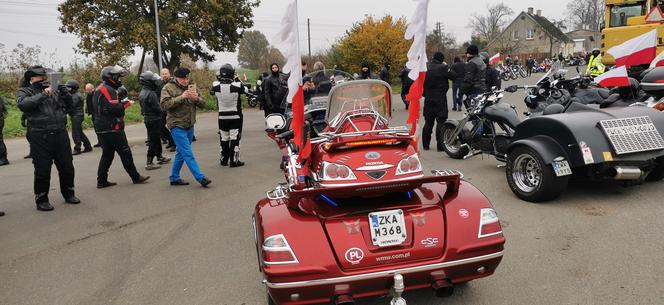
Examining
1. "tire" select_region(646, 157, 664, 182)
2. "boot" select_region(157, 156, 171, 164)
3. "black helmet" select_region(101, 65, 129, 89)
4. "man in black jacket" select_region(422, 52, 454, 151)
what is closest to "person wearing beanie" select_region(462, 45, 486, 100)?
"man in black jacket" select_region(422, 52, 454, 151)

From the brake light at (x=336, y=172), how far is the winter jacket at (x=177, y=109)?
4175mm

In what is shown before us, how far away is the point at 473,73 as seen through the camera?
11.1 meters

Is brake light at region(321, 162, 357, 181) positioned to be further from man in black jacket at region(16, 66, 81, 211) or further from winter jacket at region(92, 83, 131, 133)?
winter jacket at region(92, 83, 131, 133)

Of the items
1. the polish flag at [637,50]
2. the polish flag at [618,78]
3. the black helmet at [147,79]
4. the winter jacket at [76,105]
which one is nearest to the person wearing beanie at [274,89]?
the black helmet at [147,79]

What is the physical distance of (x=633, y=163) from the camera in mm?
5316

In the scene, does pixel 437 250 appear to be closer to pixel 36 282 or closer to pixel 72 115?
pixel 36 282

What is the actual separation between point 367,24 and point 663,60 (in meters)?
24.3

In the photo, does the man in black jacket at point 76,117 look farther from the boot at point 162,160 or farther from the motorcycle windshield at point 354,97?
the motorcycle windshield at point 354,97

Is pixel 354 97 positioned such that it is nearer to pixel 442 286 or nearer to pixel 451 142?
pixel 442 286

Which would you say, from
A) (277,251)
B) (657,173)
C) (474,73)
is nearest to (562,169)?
(657,173)

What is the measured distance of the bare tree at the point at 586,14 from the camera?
261ft

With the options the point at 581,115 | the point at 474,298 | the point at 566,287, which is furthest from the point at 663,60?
the point at 474,298

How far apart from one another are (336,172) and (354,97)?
3.69 ft

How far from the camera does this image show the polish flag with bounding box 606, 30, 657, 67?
7.99 meters
